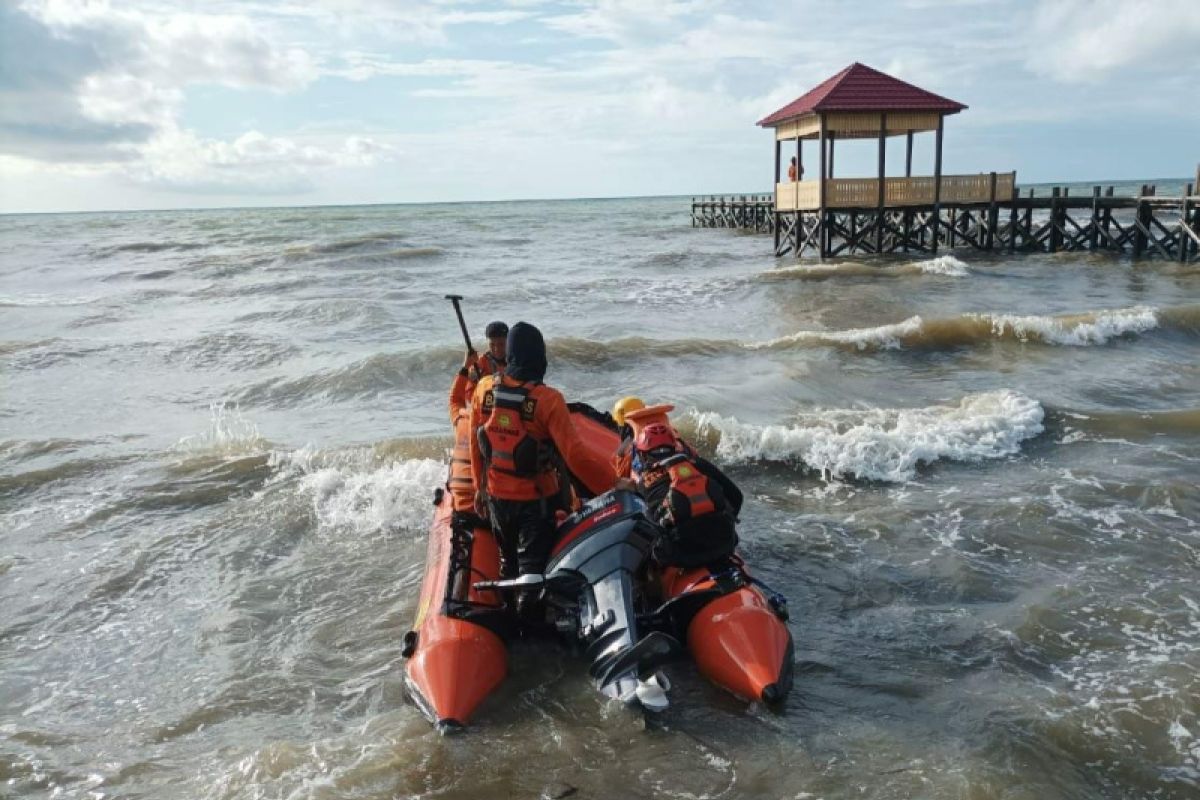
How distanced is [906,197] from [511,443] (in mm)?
21433

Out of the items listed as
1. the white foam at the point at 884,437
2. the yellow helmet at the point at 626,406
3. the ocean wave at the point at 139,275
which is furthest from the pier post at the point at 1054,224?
the ocean wave at the point at 139,275

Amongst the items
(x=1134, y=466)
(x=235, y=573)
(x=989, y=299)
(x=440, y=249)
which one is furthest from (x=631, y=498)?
(x=440, y=249)

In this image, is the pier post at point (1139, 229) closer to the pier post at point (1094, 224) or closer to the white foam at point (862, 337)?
the pier post at point (1094, 224)

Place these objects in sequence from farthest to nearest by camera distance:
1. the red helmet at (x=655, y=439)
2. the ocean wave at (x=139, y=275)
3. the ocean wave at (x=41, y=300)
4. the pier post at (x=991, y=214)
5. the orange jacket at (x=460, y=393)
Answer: the ocean wave at (x=139, y=275), the pier post at (x=991, y=214), the ocean wave at (x=41, y=300), the orange jacket at (x=460, y=393), the red helmet at (x=655, y=439)

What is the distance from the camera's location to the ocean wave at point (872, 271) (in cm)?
2225

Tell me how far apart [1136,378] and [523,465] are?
9923mm

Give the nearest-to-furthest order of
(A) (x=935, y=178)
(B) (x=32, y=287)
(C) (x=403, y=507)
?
(C) (x=403, y=507)
(A) (x=935, y=178)
(B) (x=32, y=287)

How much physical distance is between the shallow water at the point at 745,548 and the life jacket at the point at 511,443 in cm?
106

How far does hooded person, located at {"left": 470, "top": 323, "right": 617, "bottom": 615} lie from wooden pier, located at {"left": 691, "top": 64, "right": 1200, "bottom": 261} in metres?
19.7

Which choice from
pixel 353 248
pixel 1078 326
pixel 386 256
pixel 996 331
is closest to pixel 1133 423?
pixel 996 331

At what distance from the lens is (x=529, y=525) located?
15.8ft

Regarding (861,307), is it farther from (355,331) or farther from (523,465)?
(523,465)

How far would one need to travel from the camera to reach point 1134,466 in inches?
317

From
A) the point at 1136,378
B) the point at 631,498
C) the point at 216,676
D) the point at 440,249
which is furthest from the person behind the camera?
the point at 440,249
